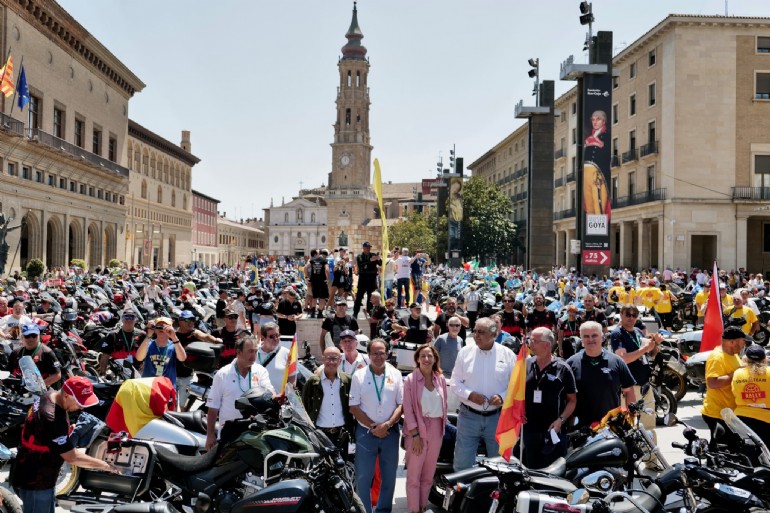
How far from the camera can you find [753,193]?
147 ft

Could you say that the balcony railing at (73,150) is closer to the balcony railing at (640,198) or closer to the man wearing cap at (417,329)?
the balcony railing at (640,198)

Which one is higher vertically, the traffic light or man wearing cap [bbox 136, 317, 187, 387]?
the traffic light

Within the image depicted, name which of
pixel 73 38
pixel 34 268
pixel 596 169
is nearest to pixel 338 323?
pixel 596 169

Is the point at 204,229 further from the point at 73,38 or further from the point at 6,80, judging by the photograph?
the point at 6,80

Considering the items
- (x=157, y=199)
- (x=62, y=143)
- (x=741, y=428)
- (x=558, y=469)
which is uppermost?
(x=62, y=143)

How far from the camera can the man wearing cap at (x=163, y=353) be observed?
29.5ft

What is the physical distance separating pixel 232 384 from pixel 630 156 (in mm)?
47765

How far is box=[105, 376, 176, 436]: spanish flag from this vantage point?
256 inches

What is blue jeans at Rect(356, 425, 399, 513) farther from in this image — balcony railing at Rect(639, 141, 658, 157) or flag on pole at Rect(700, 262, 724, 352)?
balcony railing at Rect(639, 141, 658, 157)

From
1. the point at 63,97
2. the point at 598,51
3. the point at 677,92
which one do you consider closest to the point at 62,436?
the point at 598,51

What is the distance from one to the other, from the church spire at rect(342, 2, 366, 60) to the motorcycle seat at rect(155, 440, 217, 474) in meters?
136

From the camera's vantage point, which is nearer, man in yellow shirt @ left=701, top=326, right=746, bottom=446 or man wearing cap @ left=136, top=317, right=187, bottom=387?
man in yellow shirt @ left=701, top=326, right=746, bottom=446

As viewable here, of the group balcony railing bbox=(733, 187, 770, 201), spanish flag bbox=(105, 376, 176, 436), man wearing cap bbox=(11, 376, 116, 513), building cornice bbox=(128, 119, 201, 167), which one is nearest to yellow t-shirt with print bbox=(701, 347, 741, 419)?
spanish flag bbox=(105, 376, 176, 436)

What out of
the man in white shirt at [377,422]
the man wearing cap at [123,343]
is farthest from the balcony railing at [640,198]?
the man in white shirt at [377,422]
